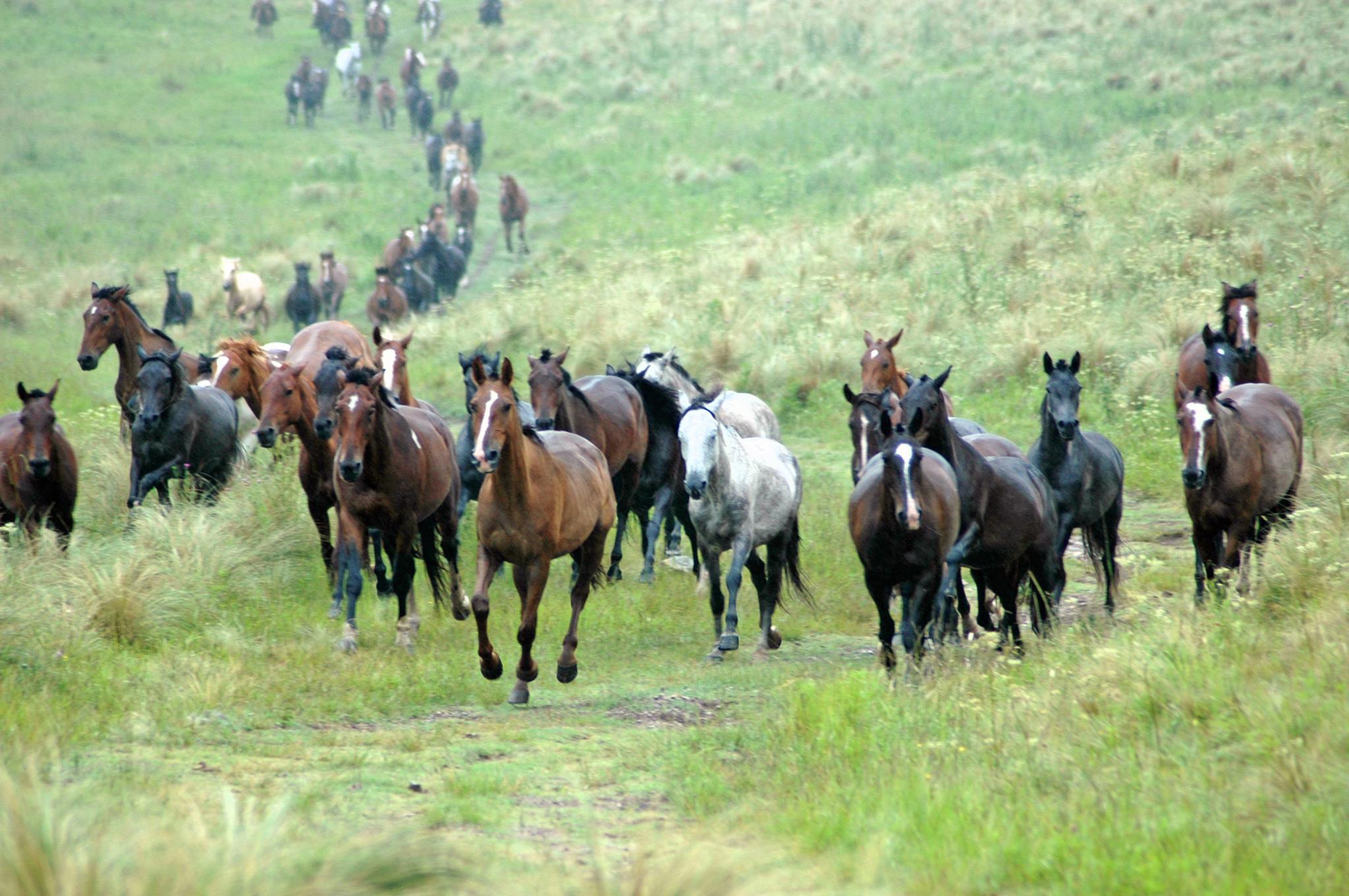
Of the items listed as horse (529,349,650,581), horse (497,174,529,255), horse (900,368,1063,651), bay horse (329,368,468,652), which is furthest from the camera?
horse (497,174,529,255)

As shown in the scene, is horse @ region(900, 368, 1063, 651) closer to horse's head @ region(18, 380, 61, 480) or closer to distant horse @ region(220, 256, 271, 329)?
horse's head @ region(18, 380, 61, 480)

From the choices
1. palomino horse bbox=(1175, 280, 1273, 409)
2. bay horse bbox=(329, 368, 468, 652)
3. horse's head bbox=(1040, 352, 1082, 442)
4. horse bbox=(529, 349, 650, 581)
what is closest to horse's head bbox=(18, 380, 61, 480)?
bay horse bbox=(329, 368, 468, 652)

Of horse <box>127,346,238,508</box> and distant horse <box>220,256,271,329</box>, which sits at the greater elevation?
distant horse <box>220,256,271,329</box>

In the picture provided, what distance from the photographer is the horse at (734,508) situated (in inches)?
398

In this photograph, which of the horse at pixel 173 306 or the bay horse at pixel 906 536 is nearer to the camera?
the bay horse at pixel 906 536

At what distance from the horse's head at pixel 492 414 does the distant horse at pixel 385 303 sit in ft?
63.3

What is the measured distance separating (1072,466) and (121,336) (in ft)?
31.8

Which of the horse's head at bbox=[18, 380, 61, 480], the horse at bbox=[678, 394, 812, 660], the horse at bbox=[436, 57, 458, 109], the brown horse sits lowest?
the horse at bbox=[678, 394, 812, 660]

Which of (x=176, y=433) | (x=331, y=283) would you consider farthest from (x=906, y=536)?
(x=331, y=283)

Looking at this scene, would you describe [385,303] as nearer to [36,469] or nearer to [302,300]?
[302,300]

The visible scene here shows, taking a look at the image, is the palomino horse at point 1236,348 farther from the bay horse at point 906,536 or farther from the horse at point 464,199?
the horse at point 464,199

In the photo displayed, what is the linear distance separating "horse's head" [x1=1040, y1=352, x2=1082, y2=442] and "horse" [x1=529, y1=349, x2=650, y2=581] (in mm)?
3796

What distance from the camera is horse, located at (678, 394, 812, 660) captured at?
1012cm

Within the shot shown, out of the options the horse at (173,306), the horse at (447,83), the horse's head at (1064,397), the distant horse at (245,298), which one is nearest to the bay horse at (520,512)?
the horse's head at (1064,397)
